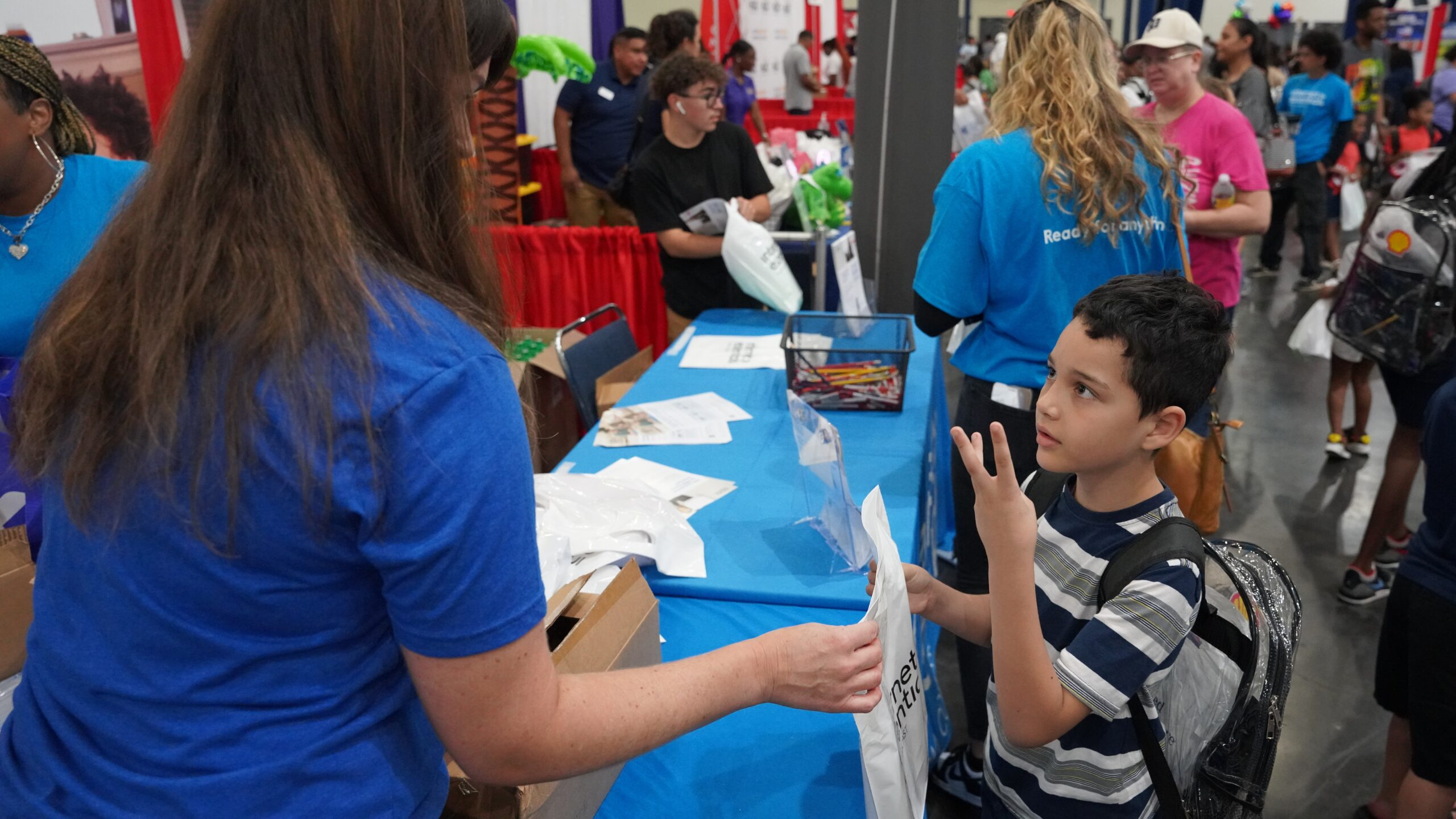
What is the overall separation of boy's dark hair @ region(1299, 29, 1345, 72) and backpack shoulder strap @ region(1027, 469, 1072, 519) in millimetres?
6382

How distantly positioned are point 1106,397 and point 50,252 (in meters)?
1.71

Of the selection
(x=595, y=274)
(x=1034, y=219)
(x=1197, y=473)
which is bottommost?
(x=595, y=274)

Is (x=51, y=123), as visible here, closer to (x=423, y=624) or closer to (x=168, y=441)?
(x=168, y=441)

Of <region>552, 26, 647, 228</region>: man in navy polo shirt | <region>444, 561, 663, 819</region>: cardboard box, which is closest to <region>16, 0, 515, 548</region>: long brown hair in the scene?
<region>444, 561, 663, 819</region>: cardboard box

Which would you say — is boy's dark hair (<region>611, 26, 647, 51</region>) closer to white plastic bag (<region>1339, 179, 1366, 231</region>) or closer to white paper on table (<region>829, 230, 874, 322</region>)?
white paper on table (<region>829, 230, 874, 322</region>)

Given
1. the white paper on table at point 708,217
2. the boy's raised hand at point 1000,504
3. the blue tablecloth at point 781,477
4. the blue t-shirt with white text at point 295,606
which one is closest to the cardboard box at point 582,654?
the blue t-shirt with white text at point 295,606

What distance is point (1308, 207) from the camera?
20.7 ft

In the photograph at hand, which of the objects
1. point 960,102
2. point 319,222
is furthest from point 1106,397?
point 960,102

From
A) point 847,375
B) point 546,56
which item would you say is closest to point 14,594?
point 847,375

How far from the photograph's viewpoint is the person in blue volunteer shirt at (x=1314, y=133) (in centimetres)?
628

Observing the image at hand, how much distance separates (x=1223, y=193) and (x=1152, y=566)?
2.14 m

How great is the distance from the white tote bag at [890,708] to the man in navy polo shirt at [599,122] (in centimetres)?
475

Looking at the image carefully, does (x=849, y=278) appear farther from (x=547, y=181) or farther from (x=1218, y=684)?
(x=547, y=181)

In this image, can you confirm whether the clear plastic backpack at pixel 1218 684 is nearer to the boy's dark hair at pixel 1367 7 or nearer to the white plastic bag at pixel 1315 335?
the white plastic bag at pixel 1315 335
